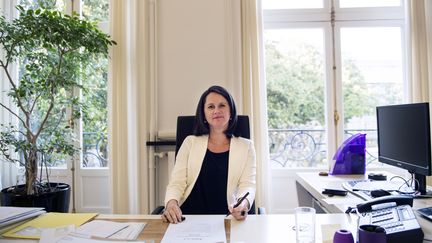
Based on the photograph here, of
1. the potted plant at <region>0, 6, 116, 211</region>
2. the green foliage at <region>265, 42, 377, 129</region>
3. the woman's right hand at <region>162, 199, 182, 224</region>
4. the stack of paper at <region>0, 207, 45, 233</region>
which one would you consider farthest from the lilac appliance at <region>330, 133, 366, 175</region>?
the potted plant at <region>0, 6, 116, 211</region>

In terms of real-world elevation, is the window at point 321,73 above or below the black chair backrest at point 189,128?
above

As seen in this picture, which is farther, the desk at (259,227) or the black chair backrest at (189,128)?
the black chair backrest at (189,128)

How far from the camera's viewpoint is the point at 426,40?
9.34ft

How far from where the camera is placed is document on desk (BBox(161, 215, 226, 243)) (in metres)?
1.03

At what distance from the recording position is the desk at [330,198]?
1.37 meters

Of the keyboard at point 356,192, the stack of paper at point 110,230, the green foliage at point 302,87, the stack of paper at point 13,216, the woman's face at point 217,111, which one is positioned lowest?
the stack of paper at point 110,230

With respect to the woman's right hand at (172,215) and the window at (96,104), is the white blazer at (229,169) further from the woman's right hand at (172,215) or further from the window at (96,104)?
the window at (96,104)

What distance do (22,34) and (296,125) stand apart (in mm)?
2537

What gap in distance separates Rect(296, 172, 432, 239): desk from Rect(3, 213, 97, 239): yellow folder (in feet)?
3.67

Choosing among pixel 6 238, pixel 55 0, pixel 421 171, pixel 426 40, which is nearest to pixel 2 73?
pixel 55 0

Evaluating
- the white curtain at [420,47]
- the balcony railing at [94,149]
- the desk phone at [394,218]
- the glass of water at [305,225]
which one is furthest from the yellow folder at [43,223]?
the white curtain at [420,47]

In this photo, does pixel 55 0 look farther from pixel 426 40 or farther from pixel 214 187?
pixel 426 40

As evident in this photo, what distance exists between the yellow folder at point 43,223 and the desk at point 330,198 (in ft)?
3.67

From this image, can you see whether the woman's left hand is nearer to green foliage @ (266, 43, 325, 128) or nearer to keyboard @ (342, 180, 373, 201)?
keyboard @ (342, 180, 373, 201)
